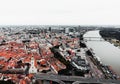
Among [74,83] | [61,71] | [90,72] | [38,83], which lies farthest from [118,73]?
[38,83]

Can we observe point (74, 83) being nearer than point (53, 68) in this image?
Yes

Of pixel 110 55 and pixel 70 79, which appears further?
pixel 110 55

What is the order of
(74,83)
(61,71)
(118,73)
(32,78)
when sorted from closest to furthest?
(74,83) → (32,78) → (61,71) → (118,73)

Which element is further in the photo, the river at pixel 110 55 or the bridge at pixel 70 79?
the river at pixel 110 55

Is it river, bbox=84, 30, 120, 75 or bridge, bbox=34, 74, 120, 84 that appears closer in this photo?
bridge, bbox=34, 74, 120, 84

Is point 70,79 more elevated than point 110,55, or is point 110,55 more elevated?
point 70,79

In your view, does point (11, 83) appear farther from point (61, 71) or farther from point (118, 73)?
point (118, 73)

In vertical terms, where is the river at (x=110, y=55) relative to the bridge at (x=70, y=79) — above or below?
below

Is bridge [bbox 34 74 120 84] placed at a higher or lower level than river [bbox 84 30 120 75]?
higher

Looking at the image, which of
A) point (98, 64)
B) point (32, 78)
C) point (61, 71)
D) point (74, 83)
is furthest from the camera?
point (98, 64)
